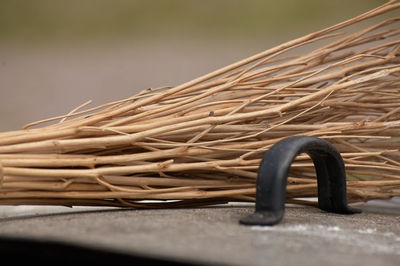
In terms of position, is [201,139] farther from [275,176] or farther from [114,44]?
[114,44]

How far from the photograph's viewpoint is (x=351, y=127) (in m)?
0.67

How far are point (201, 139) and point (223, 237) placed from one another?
242mm

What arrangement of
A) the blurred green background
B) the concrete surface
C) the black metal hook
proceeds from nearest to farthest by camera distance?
the concrete surface → the black metal hook → the blurred green background

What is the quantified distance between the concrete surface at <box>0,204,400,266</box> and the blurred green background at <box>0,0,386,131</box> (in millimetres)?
606

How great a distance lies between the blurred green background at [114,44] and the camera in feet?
3.87

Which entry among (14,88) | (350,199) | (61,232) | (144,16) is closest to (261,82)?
(350,199)

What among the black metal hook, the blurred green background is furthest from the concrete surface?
the blurred green background

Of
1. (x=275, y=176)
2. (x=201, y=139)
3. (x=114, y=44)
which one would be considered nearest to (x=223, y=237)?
(x=275, y=176)

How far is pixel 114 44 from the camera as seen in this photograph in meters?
1.19

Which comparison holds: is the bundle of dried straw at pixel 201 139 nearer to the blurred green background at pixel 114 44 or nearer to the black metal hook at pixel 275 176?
the black metal hook at pixel 275 176

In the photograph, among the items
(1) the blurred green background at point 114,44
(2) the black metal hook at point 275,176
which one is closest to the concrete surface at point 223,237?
(2) the black metal hook at point 275,176

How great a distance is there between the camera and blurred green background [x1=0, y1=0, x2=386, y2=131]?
1.18 meters

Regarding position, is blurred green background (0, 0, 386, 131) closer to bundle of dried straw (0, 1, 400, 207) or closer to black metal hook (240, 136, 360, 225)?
bundle of dried straw (0, 1, 400, 207)

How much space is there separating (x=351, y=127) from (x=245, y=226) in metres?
0.22
